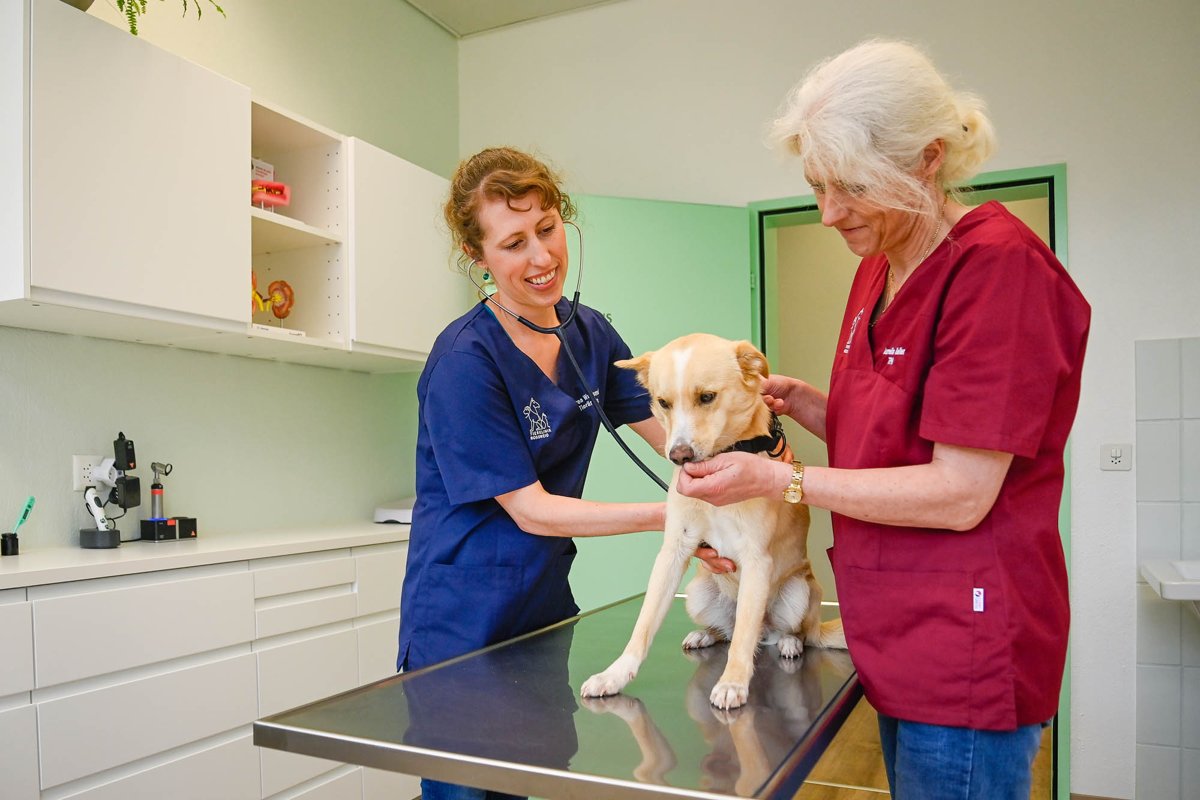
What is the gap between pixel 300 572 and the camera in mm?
2777

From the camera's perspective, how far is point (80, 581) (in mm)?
2125

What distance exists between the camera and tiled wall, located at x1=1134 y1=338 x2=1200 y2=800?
3104 mm

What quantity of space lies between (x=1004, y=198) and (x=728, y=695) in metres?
3.05

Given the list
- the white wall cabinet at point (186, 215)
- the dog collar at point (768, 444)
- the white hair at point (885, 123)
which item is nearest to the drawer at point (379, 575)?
the white wall cabinet at point (186, 215)

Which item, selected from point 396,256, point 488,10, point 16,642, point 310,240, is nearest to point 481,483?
point 16,642

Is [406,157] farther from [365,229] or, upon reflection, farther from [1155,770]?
[1155,770]

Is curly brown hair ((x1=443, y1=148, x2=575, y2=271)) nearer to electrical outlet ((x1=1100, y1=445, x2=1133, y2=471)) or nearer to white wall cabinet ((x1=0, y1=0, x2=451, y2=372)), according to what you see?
white wall cabinet ((x1=0, y1=0, x2=451, y2=372))

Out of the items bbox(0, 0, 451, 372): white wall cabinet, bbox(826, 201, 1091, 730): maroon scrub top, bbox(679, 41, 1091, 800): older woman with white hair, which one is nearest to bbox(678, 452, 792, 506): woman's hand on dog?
bbox(679, 41, 1091, 800): older woman with white hair

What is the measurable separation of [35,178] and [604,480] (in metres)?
2.30

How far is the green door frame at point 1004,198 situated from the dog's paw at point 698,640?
1762mm

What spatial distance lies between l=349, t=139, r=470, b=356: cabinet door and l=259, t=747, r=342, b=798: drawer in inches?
55.6

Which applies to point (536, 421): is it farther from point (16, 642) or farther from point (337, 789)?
point (337, 789)

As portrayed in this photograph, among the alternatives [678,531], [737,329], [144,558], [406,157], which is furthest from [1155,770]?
[406,157]

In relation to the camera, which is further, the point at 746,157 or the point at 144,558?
the point at 746,157
